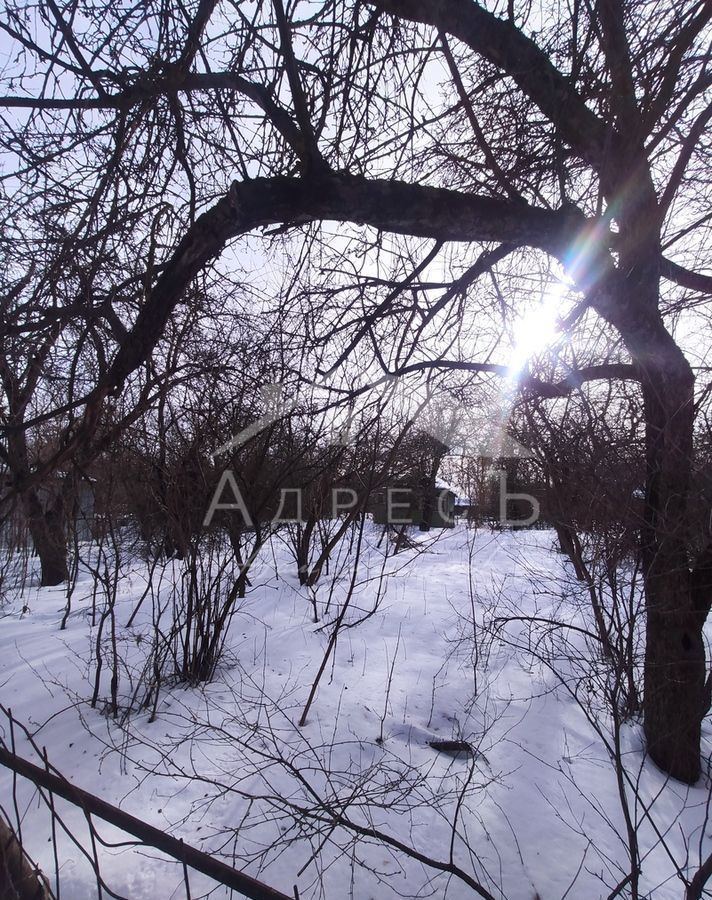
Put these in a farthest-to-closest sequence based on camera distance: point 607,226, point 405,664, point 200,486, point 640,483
A: 1. point 405,664
2. point 200,486
3. point 640,483
4. point 607,226

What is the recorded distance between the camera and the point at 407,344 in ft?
10.5

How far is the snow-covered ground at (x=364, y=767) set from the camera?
7.07ft

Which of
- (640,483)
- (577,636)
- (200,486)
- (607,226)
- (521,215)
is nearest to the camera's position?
(521,215)

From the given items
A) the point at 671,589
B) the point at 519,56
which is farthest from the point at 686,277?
the point at 671,589

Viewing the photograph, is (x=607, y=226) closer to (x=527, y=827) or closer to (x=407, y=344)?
(x=407, y=344)

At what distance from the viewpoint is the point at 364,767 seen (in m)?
2.86

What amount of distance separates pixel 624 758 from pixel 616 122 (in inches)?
137

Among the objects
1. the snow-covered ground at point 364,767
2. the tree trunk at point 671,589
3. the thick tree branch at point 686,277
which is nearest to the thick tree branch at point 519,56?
the thick tree branch at point 686,277

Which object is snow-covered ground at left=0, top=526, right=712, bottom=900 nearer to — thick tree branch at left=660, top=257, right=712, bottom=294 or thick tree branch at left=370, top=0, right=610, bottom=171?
thick tree branch at left=660, top=257, right=712, bottom=294

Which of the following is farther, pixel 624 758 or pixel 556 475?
pixel 624 758

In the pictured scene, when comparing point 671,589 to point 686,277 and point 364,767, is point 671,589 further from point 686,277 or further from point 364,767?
point 364,767

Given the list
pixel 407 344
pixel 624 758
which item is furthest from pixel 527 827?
pixel 407 344

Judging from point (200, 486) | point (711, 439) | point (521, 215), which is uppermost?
point (521, 215)

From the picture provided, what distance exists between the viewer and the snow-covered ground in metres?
2.16
